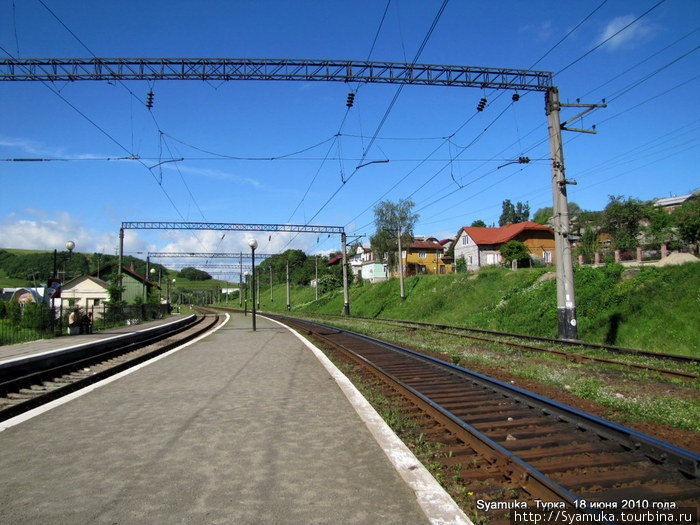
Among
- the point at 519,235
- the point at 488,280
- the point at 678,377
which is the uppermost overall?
the point at 519,235

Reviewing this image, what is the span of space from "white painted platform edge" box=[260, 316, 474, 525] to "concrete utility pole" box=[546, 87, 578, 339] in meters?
11.0

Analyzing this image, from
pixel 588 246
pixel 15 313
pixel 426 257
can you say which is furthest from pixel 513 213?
pixel 15 313

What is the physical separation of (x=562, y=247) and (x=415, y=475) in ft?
44.3

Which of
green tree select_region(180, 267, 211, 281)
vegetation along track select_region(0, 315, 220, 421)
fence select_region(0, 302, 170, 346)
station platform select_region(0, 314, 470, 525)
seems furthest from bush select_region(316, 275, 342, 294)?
green tree select_region(180, 267, 211, 281)

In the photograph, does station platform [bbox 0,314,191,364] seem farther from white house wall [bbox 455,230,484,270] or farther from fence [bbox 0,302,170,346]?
white house wall [bbox 455,230,484,270]

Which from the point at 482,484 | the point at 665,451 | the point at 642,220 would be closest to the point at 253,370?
the point at 482,484

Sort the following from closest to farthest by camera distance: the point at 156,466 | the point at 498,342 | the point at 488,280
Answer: the point at 156,466 < the point at 498,342 < the point at 488,280

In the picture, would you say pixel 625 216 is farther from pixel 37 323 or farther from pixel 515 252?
pixel 37 323

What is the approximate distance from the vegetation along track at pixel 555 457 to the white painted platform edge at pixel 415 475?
31cm

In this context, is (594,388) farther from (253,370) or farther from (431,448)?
(253,370)

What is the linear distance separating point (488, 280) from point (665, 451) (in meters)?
30.1

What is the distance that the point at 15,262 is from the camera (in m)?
125

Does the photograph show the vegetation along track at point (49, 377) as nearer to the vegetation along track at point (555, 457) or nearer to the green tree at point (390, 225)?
the vegetation along track at point (555, 457)

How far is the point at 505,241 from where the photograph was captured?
63.6 meters
